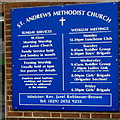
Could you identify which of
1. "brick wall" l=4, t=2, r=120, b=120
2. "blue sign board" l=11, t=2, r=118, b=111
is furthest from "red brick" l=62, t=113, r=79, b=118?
"blue sign board" l=11, t=2, r=118, b=111

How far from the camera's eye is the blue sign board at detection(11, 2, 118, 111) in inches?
248

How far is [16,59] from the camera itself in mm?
6652

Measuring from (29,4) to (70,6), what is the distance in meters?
0.76

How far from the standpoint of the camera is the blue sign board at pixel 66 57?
20.7ft

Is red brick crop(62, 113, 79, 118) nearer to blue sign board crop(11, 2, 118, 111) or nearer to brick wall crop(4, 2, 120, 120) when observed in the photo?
brick wall crop(4, 2, 120, 120)

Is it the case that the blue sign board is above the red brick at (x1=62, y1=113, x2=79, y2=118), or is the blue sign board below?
above

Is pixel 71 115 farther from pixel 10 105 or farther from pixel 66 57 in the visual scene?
pixel 10 105

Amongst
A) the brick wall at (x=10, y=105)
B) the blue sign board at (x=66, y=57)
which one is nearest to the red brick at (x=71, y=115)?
the brick wall at (x=10, y=105)

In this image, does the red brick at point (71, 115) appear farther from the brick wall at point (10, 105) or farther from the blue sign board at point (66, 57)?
the blue sign board at point (66, 57)

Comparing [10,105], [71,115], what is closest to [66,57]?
[71,115]

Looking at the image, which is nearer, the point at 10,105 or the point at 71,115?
the point at 71,115

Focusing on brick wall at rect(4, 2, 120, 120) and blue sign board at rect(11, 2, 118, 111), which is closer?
blue sign board at rect(11, 2, 118, 111)

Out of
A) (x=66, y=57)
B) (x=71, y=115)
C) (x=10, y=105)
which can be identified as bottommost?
(x=71, y=115)

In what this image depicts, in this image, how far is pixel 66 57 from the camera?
6.46 meters
